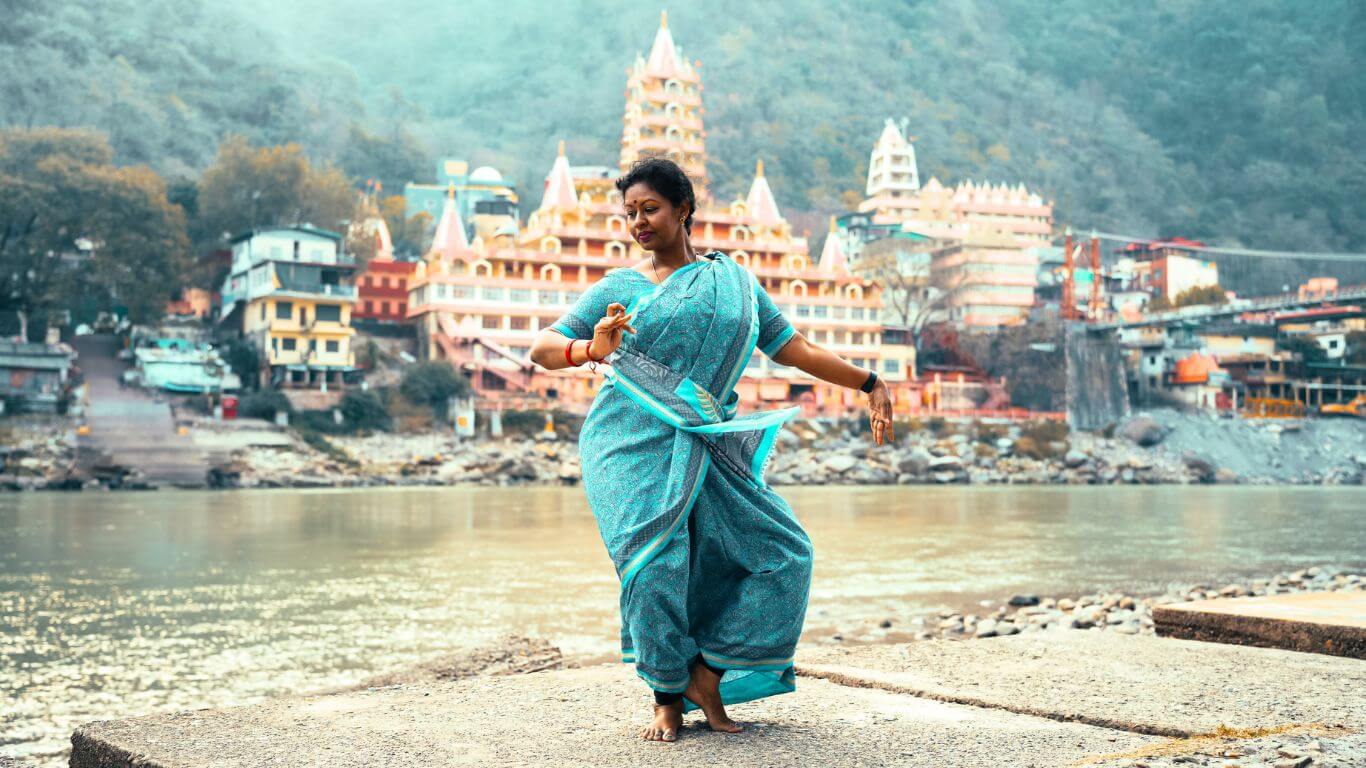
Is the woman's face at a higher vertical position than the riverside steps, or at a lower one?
higher

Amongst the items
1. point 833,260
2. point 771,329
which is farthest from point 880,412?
point 833,260

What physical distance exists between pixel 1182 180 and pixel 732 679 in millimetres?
89177

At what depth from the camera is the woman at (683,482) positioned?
2814 mm

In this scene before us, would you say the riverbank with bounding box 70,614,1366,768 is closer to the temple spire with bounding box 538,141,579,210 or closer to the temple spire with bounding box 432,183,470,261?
the temple spire with bounding box 432,183,470,261

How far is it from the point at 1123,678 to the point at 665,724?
4.05 ft

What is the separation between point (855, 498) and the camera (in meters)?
27.3

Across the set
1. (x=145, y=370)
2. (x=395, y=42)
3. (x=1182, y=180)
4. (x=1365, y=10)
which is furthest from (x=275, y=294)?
(x=1365, y=10)

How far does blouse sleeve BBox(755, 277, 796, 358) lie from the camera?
3.14m

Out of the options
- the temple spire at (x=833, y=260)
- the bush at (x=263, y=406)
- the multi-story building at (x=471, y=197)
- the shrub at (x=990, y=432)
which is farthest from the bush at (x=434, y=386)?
the multi-story building at (x=471, y=197)

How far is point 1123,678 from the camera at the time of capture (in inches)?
132

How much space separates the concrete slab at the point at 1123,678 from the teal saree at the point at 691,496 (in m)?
0.54

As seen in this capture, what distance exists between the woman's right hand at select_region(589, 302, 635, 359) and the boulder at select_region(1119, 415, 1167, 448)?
42.7m

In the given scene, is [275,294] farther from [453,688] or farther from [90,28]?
[90,28]

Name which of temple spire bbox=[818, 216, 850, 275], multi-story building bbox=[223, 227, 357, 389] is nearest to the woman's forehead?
multi-story building bbox=[223, 227, 357, 389]
